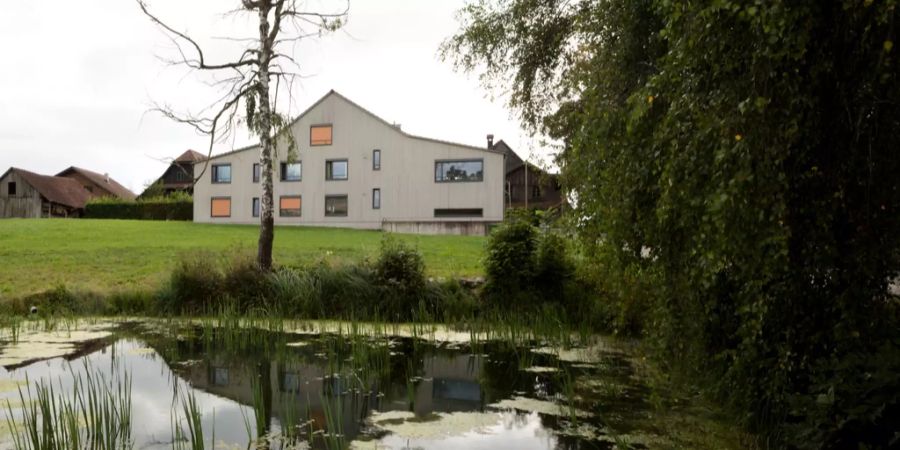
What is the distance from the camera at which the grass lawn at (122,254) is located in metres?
13.7

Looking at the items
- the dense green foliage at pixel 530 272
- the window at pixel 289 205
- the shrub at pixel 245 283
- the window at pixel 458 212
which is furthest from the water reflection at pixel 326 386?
the window at pixel 289 205

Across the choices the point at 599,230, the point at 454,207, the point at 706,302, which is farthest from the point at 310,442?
the point at 454,207

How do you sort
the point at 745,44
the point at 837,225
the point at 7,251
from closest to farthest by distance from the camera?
the point at 745,44 < the point at 837,225 < the point at 7,251

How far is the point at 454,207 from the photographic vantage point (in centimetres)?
3500

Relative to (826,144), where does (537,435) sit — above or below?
below

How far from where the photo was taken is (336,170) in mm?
37219

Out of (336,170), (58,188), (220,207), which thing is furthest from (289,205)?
(58,188)

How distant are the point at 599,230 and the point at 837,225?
5.85 feet

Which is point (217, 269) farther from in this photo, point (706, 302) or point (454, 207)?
point (454, 207)

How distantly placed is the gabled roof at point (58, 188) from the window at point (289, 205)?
27036mm

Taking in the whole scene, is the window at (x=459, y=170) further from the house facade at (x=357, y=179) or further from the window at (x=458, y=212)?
the window at (x=458, y=212)

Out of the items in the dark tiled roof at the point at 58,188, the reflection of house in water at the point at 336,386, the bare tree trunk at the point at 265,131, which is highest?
the dark tiled roof at the point at 58,188

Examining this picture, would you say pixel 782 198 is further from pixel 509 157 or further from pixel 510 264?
pixel 509 157

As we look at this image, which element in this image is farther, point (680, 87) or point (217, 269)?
point (217, 269)
